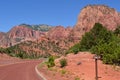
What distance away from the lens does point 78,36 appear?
592 feet

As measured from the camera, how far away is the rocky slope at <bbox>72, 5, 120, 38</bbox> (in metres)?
188

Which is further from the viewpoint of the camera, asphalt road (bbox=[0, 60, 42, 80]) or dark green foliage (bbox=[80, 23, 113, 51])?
dark green foliage (bbox=[80, 23, 113, 51])

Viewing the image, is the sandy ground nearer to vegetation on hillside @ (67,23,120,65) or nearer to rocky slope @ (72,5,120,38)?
vegetation on hillside @ (67,23,120,65)

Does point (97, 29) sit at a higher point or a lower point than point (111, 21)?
lower


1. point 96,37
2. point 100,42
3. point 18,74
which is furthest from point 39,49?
point 18,74

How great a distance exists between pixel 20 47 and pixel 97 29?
4499 inches

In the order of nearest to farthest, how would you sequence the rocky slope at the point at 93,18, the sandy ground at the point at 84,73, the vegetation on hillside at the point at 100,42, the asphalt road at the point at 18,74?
the sandy ground at the point at 84,73 < the asphalt road at the point at 18,74 < the vegetation on hillside at the point at 100,42 < the rocky slope at the point at 93,18

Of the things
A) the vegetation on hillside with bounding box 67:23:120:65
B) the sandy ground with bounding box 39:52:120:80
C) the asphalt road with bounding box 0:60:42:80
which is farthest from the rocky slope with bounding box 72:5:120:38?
the sandy ground with bounding box 39:52:120:80

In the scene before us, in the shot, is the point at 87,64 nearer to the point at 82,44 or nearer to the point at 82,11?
the point at 82,44

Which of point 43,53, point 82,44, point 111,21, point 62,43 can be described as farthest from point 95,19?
point 82,44

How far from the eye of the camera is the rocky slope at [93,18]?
Result: 188250 millimetres

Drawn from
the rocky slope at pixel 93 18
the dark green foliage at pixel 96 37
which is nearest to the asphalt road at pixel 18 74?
the dark green foliage at pixel 96 37

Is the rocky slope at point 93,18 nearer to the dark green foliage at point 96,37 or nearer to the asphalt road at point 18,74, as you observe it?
the dark green foliage at point 96,37

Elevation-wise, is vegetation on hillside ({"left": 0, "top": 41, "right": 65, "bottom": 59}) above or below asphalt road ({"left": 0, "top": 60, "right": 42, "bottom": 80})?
above
